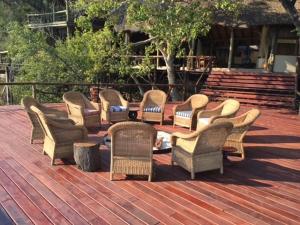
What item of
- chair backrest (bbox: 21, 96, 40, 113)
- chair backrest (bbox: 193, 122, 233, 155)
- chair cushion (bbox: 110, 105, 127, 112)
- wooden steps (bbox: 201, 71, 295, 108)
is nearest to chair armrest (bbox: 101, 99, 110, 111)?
chair cushion (bbox: 110, 105, 127, 112)

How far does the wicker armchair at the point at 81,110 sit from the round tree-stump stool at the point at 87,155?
215 centimetres

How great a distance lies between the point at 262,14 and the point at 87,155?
533 inches

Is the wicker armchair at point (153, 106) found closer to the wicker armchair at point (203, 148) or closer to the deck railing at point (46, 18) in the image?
the wicker armchair at point (203, 148)

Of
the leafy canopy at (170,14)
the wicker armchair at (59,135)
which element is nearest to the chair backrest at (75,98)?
the wicker armchair at (59,135)

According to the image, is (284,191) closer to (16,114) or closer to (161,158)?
(161,158)

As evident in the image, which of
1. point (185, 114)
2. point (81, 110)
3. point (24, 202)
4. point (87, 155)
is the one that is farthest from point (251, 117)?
point (24, 202)

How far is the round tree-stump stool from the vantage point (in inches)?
190

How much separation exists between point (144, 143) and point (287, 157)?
289cm

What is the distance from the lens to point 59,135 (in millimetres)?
5113

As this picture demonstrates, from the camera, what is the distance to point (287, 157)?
5879 mm

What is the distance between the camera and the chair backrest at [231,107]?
648 centimetres

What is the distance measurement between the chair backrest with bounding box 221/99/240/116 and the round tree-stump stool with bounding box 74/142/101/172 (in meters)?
2.80

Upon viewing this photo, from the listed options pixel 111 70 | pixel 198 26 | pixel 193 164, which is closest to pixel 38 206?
pixel 193 164

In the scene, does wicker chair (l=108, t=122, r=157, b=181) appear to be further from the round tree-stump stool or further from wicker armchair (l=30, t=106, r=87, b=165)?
wicker armchair (l=30, t=106, r=87, b=165)
